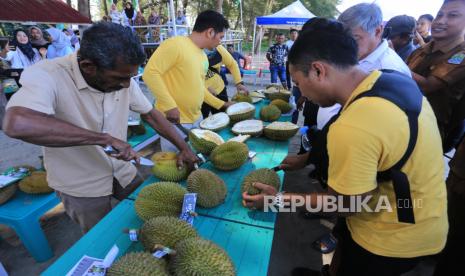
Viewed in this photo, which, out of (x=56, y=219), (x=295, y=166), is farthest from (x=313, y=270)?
(x=56, y=219)

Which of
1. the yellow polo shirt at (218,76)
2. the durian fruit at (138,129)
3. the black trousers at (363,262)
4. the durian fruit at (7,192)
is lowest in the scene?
the durian fruit at (7,192)

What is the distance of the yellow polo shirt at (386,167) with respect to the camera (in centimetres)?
103

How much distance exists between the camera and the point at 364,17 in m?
2.05

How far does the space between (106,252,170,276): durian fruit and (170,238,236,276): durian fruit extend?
0.07 meters

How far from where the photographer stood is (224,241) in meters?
1.56

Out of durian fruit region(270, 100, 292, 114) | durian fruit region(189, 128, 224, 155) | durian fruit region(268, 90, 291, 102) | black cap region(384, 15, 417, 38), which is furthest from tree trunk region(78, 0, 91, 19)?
black cap region(384, 15, 417, 38)

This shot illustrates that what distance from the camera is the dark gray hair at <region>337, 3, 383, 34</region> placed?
6.75ft

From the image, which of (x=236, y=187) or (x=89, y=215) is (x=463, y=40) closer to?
(x=236, y=187)

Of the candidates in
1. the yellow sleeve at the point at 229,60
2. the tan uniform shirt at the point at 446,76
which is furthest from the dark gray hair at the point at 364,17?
the yellow sleeve at the point at 229,60

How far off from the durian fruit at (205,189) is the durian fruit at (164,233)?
415 mm

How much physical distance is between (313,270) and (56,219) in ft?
9.70

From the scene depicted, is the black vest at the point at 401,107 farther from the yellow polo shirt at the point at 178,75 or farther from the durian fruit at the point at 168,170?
the yellow polo shirt at the point at 178,75

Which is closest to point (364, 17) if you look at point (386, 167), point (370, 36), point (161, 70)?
point (370, 36)

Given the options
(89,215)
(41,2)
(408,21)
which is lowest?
(89,215)
